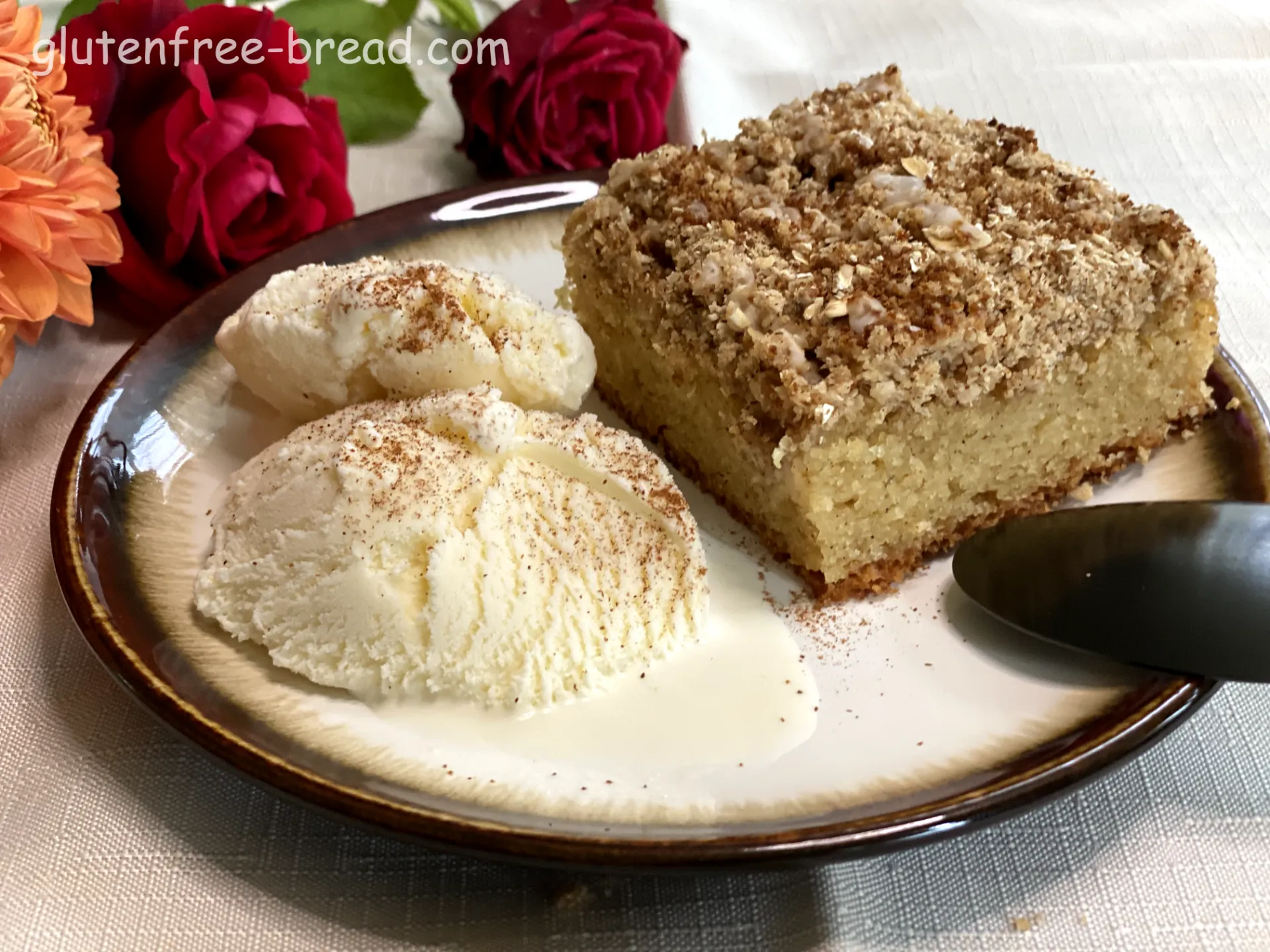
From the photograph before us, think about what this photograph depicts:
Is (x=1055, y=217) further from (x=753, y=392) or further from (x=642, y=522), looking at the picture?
(x=642, y=522)

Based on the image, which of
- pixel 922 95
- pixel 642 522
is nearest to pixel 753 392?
pixel 642 522

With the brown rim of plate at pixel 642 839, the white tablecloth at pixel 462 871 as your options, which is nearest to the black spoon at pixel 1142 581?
the brown rim of plate at pixel 642 839

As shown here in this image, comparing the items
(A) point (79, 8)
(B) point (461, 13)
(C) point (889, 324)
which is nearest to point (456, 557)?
(C) point (889, 324)

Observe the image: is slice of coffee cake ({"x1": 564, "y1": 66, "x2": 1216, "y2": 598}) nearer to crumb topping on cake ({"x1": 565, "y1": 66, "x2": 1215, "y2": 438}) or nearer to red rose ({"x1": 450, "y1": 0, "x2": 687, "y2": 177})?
crumb topping on cake ({"x1": 565, "y1": 66, "x2": 1215, "y2": 438})

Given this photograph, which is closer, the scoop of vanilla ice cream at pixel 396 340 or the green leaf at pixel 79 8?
the scoop of vanilla ice cream at pixel 396 340

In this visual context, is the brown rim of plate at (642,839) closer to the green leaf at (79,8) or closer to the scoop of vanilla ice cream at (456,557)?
the scoop of vanilla ice cream at (456,557)

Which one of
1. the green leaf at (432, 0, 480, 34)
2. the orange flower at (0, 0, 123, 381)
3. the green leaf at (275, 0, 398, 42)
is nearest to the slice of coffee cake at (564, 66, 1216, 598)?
the orange flower at (0, 0, 123, 381)

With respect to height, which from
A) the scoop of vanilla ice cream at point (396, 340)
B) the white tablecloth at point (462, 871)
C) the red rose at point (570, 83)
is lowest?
the white tablecloth at point (462, 871)
